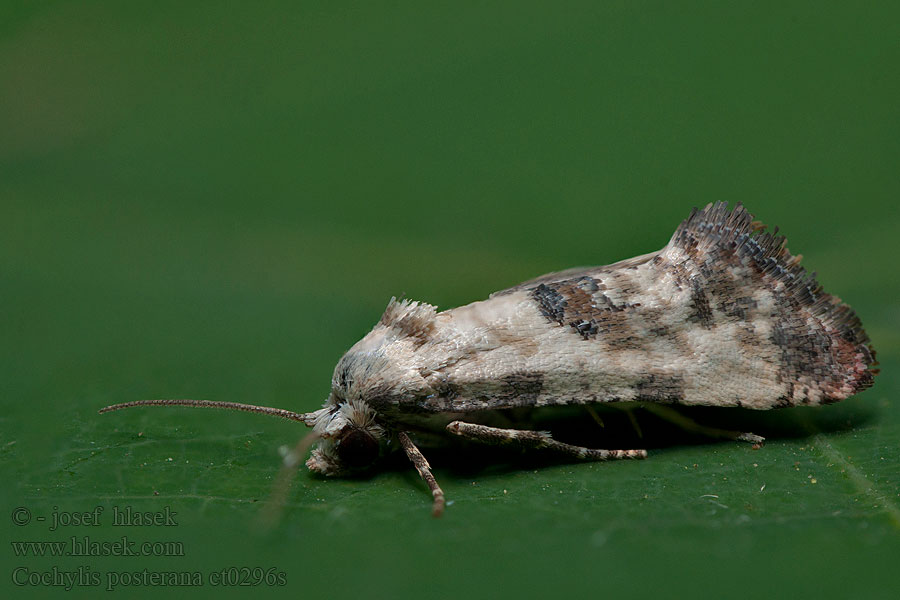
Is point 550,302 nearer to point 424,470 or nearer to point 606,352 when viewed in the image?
point 606,352

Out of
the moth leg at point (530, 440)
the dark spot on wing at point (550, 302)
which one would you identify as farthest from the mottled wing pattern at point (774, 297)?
the moth leg at point (530, 440)

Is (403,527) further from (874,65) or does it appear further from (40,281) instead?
(874,65)

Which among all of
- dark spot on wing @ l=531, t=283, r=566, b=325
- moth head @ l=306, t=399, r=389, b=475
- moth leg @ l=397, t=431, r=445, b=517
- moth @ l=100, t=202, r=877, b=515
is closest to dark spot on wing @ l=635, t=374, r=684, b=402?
moth @ l=100, t=202, r=877, b=515

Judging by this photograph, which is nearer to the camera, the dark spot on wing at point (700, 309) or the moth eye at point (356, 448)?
the moth eye at point (356, 448)

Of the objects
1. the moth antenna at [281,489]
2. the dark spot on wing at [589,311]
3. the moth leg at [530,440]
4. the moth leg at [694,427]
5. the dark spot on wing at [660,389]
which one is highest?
the dark spot on wing at [589,311]

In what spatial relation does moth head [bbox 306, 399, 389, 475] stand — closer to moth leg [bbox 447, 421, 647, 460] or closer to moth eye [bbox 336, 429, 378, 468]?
moth eye [bbox 336, 429, 378, 468]

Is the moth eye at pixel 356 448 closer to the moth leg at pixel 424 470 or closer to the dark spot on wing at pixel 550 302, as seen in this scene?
the moth leg at pixel 424 470

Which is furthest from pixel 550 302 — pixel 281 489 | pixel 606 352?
pixel 281 489
